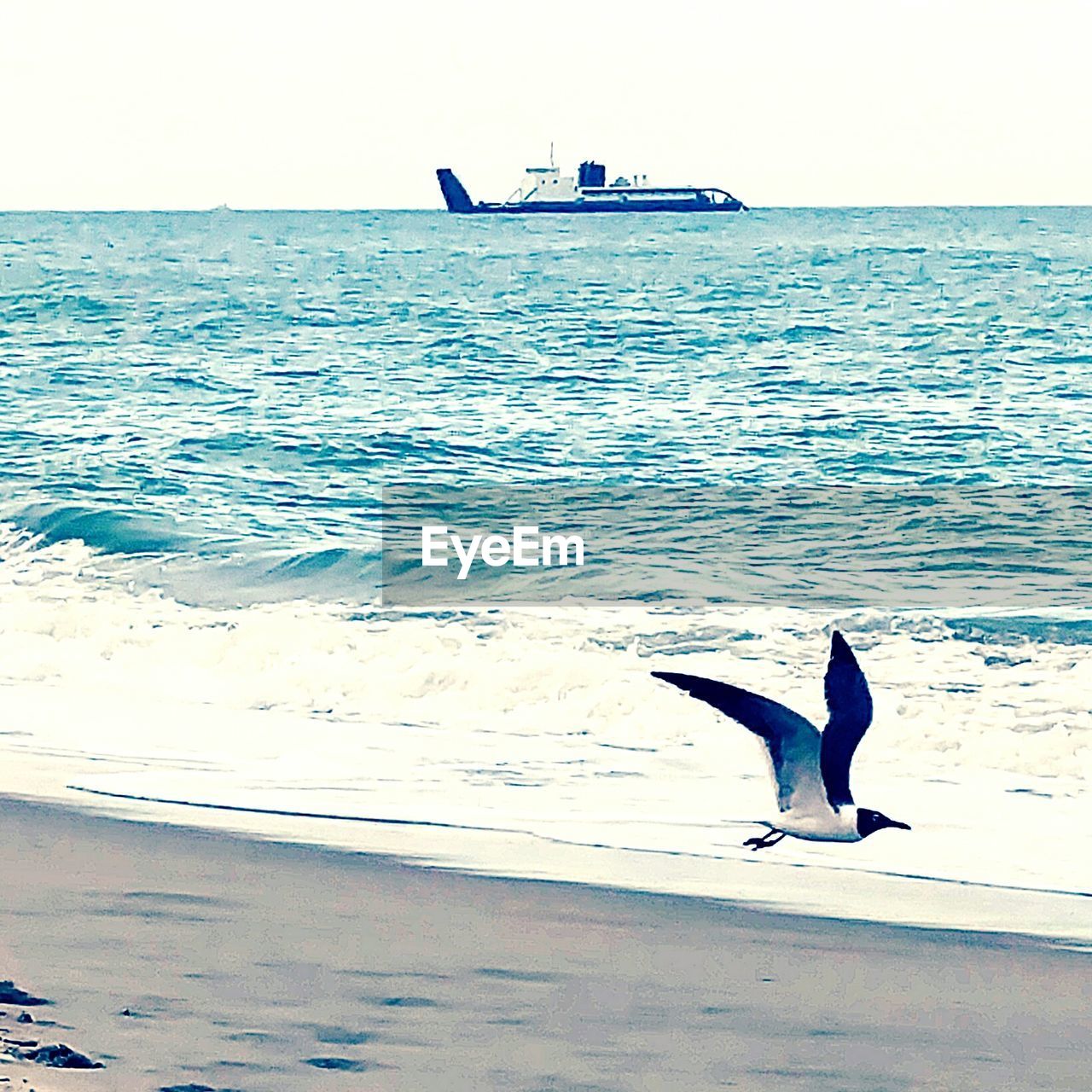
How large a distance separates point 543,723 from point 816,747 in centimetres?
286

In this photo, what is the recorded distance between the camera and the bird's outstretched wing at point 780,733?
4.98 m

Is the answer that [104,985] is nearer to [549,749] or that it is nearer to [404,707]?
[549,749]

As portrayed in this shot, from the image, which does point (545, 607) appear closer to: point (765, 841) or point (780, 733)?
point (765, 841)

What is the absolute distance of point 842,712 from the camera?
5285 millimetres

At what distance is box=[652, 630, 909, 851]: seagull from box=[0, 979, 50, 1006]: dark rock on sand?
66.5 inches

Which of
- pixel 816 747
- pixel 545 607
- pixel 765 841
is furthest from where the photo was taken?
pixel 545 607

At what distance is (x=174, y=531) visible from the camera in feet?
45.2

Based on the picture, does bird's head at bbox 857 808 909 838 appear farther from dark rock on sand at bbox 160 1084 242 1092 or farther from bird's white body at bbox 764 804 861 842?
dark rock on sand at bbox 160 1084 242 1092

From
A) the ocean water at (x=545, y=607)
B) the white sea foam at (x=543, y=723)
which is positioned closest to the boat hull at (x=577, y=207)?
the ocean water at (x=545, y=607)

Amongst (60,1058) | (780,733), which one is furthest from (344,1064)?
(780,733)

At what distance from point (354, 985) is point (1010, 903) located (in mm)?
1923

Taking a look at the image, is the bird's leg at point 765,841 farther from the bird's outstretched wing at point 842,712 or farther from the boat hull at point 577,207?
the boat hull at point 577,207

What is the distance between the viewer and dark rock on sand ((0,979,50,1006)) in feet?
14.5

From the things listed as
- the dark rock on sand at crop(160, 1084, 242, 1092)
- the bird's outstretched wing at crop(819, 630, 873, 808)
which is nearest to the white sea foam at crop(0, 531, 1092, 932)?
the bird's outstretched wing at crop(819, 630, 873, 808)
